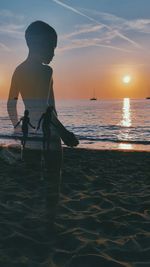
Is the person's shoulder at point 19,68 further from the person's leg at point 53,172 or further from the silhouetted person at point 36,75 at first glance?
the person's leg at point 53,172

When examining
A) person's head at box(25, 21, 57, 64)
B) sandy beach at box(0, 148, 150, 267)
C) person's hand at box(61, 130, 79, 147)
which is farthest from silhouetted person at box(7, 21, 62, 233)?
sandy beach at box(0, 148, 150, 267)

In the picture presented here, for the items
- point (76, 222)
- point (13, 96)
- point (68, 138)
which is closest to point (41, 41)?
point (13, 96)

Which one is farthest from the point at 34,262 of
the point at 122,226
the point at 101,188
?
the point at 101,188

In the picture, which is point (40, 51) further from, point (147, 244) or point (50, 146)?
point (147, 244)

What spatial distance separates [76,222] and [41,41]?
3470mm

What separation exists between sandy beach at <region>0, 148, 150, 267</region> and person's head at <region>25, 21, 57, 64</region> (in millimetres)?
1170

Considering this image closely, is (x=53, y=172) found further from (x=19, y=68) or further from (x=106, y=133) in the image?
(x=106, y=133)

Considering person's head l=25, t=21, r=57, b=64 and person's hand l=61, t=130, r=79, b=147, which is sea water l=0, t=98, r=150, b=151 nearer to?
person's hand l=61, t=130, r=79, b=147

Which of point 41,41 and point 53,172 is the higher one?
point 41,41

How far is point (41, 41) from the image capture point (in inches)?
145

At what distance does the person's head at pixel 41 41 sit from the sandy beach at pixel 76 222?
117 cm

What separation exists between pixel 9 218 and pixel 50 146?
267 cm

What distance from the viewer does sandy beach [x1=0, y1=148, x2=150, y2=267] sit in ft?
14.8

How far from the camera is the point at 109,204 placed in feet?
23.5
